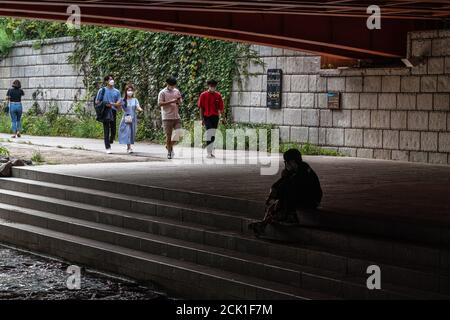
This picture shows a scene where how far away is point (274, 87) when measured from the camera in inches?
800

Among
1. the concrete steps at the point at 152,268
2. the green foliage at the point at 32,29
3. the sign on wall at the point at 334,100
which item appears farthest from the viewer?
the green foliage at the point at 32,29

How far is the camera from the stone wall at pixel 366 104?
16.8m

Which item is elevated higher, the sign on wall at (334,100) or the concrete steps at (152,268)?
the sign on wall at (334,100)

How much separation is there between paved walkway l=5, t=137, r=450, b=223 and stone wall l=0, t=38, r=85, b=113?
10.0 m

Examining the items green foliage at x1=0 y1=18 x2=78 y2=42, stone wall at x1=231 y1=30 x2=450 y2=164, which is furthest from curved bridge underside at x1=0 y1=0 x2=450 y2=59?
green foliage at x1=0 y1=18 x2=78 y2=42

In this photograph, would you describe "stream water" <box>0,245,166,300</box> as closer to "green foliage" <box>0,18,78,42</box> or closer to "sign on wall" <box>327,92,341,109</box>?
"sign on wall" <box>327,92,341,109</box>

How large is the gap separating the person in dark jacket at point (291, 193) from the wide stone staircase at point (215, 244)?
202 mm

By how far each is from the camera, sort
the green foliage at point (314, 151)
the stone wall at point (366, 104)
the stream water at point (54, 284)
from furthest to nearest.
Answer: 1. the green foliage at point (314, 151)
2. the stone wall at point (366, 104)
3. the stream water at point (54, 284)

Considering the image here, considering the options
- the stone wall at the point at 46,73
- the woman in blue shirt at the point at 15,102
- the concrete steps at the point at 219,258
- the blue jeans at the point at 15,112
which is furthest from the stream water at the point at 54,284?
the stone wall at the point at 46,73

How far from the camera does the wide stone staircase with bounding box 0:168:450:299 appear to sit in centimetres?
817

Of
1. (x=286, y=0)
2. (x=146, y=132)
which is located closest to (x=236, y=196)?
(x=286, y=0)

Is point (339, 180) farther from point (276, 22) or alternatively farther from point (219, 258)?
point (276, 22)

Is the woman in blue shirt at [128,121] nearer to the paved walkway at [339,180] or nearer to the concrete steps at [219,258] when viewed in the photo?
the paved walkway at [339,180]
